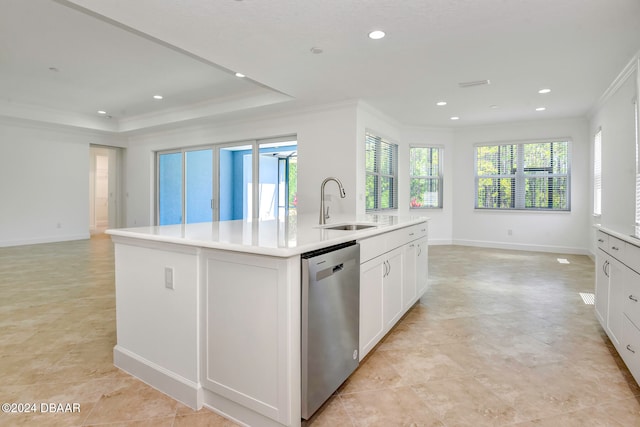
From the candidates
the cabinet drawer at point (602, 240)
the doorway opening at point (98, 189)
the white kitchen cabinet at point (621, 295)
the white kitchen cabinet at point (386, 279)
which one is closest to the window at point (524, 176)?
the cabinet drawer at point (602, 240)

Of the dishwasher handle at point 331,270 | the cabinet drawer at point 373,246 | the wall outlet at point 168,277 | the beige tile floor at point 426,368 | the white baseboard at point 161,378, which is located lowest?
the beige tile floor at point 426,368

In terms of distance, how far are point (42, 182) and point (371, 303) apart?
8096 mm

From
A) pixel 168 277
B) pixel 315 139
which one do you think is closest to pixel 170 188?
pixel 315 139

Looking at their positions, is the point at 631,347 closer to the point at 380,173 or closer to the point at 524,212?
the point at 380,173

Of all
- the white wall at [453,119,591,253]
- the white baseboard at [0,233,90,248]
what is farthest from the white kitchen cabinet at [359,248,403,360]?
the white baseboard at [0,233,90,248]

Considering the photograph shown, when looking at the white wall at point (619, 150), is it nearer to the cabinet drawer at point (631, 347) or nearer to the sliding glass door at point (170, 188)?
the cabinet drawer at point (631, 347)

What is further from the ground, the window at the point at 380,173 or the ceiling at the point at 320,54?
the ceiling at the point at 320,54

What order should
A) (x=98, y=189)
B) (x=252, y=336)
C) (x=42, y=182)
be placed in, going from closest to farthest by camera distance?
(x=252, y=336)
(x=42, y=182)
(x=98, y=189)

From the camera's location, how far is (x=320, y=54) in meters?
3.59

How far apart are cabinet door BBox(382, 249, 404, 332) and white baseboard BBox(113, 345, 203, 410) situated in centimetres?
129

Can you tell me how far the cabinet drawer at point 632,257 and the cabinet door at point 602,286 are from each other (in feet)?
1.35

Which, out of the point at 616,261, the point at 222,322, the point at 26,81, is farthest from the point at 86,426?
the point at 26,81

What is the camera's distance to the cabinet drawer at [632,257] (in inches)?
74.2

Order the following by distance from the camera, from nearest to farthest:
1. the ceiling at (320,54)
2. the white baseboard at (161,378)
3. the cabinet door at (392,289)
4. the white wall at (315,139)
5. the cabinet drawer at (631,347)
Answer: the white baseboard at (161,378)
the cabinet drawer at (631,347)
the cabinet door at (392,289)
the ceiling at (320,54)
the white wall at (315,139)
